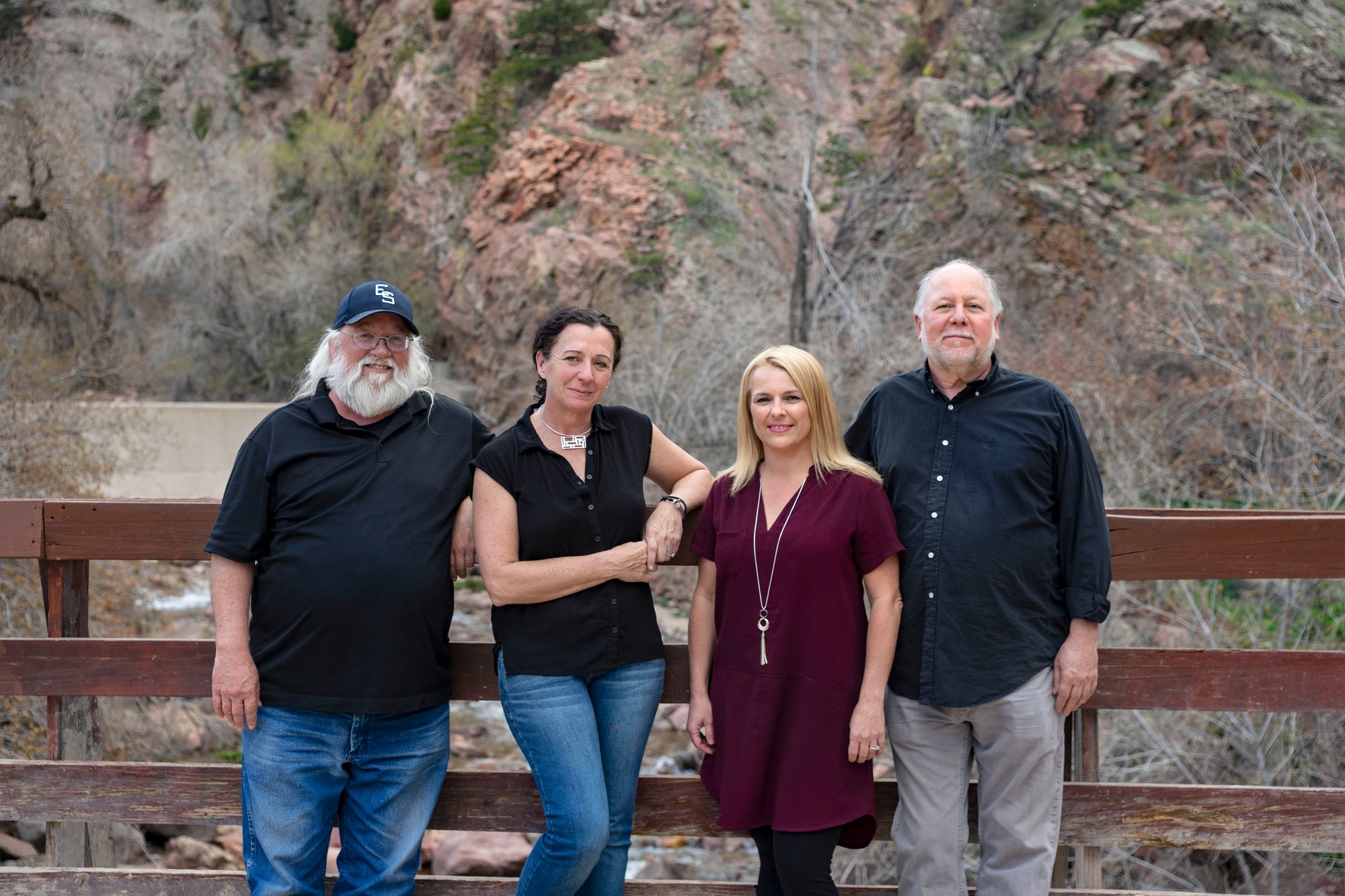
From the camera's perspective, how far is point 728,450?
12.6 meters

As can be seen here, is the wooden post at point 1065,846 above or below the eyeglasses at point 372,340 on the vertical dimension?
below

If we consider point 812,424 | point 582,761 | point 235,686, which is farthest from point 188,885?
point 812,424

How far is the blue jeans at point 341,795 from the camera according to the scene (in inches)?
114

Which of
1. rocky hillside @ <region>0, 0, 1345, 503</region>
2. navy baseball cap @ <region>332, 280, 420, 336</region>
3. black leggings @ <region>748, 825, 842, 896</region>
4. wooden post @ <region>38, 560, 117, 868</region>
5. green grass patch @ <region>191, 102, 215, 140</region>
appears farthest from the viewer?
green grass patch @ <region>191, 102, 215, 140</region>

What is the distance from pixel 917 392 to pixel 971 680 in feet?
2.65

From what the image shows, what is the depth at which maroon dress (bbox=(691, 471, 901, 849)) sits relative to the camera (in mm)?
2766

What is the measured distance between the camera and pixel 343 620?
2.89 meters

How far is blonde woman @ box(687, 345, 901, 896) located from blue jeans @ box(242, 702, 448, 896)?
32.7 inches

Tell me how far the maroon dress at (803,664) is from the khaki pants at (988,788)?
16cm

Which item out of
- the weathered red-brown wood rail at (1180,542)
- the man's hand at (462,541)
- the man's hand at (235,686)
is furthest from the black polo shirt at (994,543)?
the man's hand at (235,686)

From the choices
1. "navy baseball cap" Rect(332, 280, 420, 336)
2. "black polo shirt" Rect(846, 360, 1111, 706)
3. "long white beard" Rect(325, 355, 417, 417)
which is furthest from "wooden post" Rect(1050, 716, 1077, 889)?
"navy baseball cap" Rect(332, 280, 420, 336)

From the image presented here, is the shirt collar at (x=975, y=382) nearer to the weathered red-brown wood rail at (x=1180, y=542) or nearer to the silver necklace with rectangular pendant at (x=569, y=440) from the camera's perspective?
the weathered red-brown wood rail at (x=1180, y=542)

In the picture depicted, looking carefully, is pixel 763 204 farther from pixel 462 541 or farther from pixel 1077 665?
pixel 1077 665

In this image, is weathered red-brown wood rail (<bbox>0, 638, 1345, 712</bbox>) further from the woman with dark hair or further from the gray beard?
the gray beard
